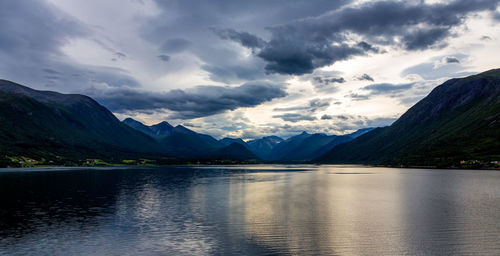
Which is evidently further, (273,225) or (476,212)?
(476,212)

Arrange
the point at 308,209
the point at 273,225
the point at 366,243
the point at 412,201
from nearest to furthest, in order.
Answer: the point at 366,243
the point at 273,225
the point at 308,209
the point at 412,201

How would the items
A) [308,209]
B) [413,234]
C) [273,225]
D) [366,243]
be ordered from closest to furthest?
[366,243] → [413,234] → [273,225] → [308,209]

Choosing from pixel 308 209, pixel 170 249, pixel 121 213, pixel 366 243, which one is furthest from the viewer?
pixel 308 209

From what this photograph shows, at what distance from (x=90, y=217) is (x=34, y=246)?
20.6m

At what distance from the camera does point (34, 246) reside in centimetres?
3841

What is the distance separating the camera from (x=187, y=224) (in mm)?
52188

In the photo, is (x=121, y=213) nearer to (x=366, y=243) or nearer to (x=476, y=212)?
(x=366, y=243)

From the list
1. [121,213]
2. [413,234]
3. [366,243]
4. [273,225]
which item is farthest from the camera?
[121,213]

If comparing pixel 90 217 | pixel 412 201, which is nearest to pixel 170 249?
pixel 90 217

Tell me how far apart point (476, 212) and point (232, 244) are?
52875 mm

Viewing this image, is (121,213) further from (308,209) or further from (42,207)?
(308,209)

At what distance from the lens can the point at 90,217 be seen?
192 feet

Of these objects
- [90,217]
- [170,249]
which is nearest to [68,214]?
[90,217]

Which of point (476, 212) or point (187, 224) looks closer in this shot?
point (187, 224)
